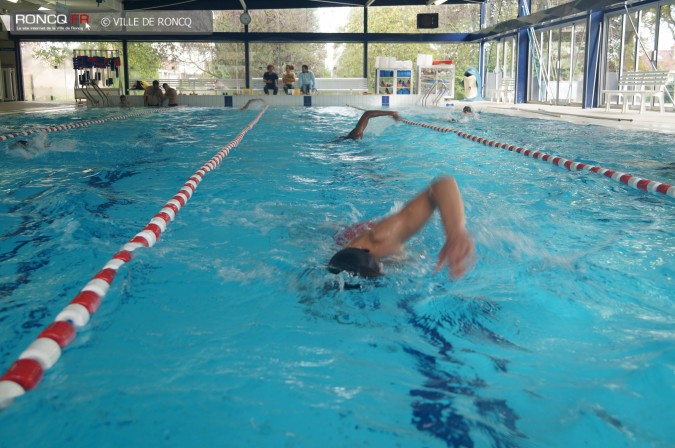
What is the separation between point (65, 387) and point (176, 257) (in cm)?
Result: 152

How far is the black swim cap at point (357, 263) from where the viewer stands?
254 centimetres

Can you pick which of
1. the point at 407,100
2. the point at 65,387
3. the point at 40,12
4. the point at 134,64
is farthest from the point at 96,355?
the point at 134,64

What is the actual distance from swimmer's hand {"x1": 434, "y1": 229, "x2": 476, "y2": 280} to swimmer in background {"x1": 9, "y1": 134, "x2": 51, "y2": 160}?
7.10 meters

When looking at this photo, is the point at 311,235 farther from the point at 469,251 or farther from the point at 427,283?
the point at 469,251

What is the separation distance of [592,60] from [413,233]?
14768mm

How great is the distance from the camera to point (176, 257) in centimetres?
338

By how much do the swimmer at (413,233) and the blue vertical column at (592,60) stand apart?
1463 cm

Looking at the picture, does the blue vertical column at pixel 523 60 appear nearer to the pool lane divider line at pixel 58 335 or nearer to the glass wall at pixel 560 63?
the glass wall at pixel 560 63

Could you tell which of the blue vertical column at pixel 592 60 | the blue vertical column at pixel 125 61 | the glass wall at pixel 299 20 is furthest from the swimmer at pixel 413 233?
the blue vertical column at pixel 125 61

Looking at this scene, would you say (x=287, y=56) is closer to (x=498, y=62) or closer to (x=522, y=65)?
(x=498, y=62)

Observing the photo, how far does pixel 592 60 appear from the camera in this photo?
15305mm

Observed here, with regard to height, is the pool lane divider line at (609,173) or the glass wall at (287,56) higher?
the glass wall at (287,56)

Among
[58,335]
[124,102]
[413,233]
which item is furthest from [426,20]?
[58,335]

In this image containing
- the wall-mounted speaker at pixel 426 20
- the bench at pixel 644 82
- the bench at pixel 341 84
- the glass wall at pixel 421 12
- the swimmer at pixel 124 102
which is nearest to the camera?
the bench at pixel 644 82
